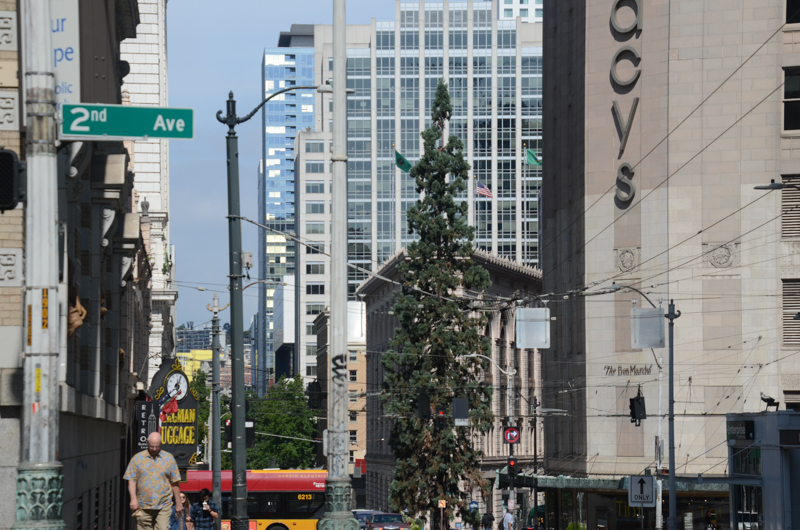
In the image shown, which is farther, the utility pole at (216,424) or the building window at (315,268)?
the building window at (315,268)

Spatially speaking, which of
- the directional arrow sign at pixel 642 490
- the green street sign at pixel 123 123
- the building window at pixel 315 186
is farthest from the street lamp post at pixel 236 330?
the building window at pixel 315 186

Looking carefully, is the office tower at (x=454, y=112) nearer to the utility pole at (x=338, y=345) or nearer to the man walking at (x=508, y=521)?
the man walking at (x=508, y=521)

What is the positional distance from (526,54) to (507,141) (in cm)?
1120

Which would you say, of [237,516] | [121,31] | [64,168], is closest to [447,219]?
[121,31]

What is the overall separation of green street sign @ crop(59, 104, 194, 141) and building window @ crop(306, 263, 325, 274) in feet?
473

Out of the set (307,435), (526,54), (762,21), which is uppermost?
(526,54)

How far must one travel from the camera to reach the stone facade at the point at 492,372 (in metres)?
89.6

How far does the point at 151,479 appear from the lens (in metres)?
14.0

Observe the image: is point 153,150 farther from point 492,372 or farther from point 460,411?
point 492,372

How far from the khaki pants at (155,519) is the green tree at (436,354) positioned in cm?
4213

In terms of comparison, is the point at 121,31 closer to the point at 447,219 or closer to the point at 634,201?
the point at 634,201

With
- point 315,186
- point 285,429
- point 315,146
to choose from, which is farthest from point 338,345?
point 315,146

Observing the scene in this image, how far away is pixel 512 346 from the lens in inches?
3711

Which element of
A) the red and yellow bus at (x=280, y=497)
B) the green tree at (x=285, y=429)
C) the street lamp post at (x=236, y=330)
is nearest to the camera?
the street lamp post at (x=236, y=330)
